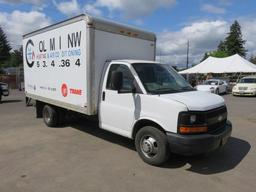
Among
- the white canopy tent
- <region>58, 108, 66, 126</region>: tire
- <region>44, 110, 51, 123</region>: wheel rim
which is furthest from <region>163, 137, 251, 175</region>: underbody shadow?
the white canopy tent

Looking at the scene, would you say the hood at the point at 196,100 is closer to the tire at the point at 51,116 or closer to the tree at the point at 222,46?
the tire at the point at 51,116

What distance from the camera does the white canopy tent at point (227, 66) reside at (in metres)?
27.6

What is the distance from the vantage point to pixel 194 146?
4.52m

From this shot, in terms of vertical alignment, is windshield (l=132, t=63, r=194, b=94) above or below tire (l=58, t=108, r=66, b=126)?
above

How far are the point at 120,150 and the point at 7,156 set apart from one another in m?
2.53

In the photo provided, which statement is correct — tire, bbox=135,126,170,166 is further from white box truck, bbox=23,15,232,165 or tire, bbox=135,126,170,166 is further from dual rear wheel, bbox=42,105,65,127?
dual rear wheel, bbox=42,105,65,127

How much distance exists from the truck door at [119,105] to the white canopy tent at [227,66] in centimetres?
2470

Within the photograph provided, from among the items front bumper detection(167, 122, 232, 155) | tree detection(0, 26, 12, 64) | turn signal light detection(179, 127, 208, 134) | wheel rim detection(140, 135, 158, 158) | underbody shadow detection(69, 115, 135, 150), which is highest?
tree detection(0, 26, 12, 64)

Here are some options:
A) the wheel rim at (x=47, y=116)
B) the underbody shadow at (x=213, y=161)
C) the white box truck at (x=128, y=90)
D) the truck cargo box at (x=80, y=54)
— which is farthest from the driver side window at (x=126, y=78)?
the wheel rim at (x=47, y=116)

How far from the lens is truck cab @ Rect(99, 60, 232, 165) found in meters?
4.59

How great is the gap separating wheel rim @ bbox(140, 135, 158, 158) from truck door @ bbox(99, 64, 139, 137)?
17.1 inches

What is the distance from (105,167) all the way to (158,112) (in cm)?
152

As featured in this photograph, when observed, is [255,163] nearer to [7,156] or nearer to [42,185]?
[42,185]

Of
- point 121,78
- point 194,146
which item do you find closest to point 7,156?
point 121,78
